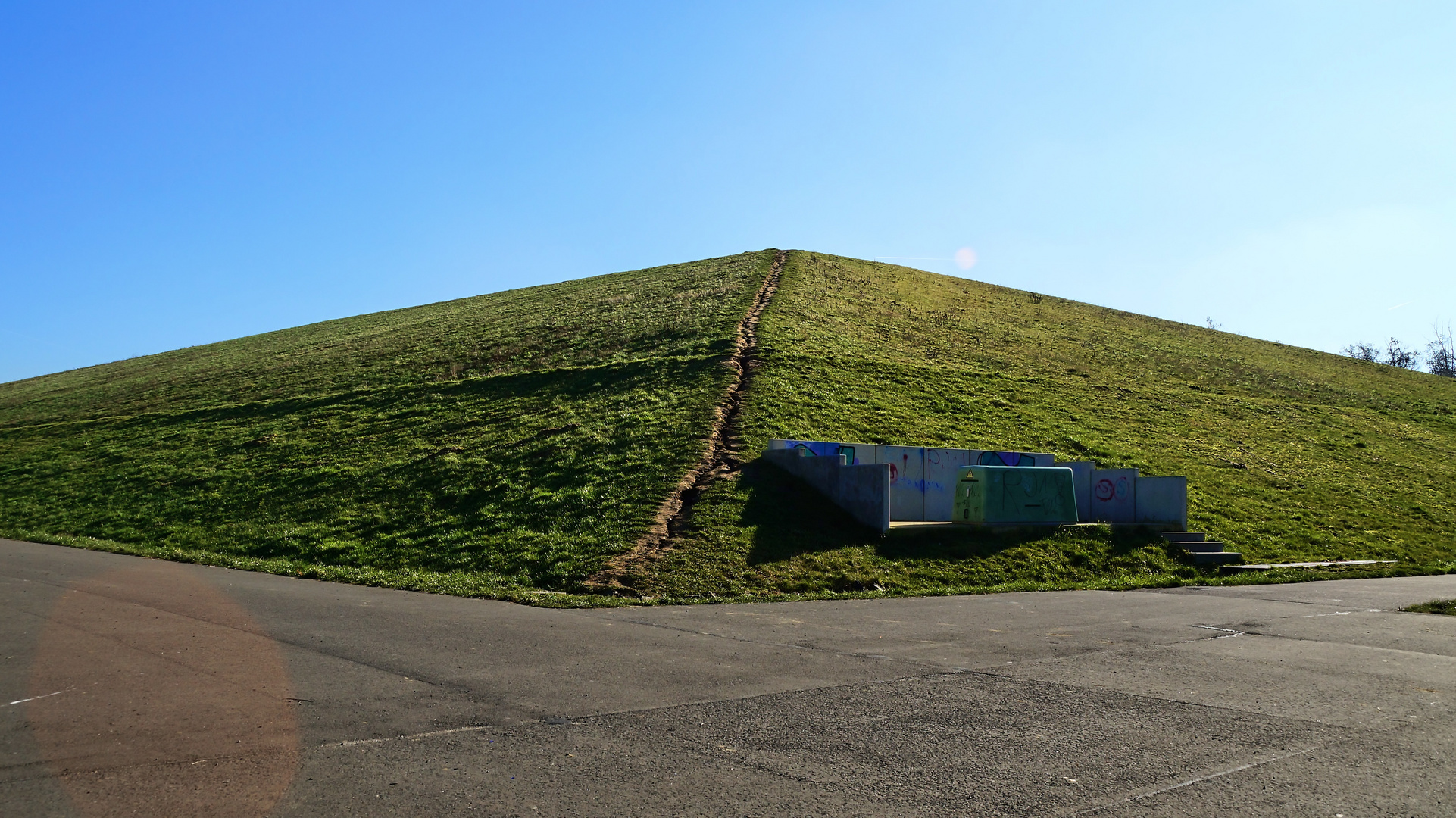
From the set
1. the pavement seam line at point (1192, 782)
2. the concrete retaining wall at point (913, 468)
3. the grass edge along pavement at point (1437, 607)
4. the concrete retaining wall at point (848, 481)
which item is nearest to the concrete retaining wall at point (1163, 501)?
the concrete retaining wall at point (913, 468)

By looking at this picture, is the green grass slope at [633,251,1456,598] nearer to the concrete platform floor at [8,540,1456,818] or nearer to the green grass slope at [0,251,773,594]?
the green grass slope at [0,251,773,594]

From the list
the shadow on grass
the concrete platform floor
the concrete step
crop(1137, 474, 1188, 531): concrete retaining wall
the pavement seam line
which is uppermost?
crop(1137, 474, 1188, 531): concrete retaining wall

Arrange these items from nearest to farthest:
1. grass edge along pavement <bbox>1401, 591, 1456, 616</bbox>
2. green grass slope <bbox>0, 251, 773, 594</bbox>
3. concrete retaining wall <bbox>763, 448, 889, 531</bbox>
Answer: grass edge along pavement <bbox>1401, 591, 1456, 616</bbox>, concrete retaining wall <bbox>763, 448, 889, 531</bbox>, green grass slope <bbox>0, 251, 773, 594</bbox>

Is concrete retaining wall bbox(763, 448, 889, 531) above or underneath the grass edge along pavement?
above

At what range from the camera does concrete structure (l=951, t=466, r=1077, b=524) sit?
767 inches

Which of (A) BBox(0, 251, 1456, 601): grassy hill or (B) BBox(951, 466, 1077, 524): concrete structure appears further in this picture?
(B) BBox(951, 466, 1077, 524): concrete structure

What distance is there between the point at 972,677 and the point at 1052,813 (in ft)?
11.0

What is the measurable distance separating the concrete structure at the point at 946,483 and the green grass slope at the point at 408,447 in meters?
3.22

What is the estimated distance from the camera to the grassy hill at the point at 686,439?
17.6 metres

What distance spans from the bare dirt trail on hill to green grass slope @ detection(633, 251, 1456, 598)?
1.56ft

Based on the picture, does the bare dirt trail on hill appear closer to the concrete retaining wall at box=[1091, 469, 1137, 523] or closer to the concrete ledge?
the concrete retaining wall at box=[1091, 469, 1137, 523]

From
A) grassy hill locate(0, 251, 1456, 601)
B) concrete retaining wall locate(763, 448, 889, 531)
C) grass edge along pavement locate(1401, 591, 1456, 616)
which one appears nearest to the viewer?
grass edge along pavement locate(1401, 591, 1456, 616)

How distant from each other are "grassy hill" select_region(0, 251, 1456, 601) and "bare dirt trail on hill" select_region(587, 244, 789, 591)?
0.34m

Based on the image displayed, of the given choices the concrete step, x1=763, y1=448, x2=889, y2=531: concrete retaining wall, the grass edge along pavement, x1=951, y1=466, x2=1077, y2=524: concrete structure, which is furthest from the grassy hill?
the grass edge along pavement
